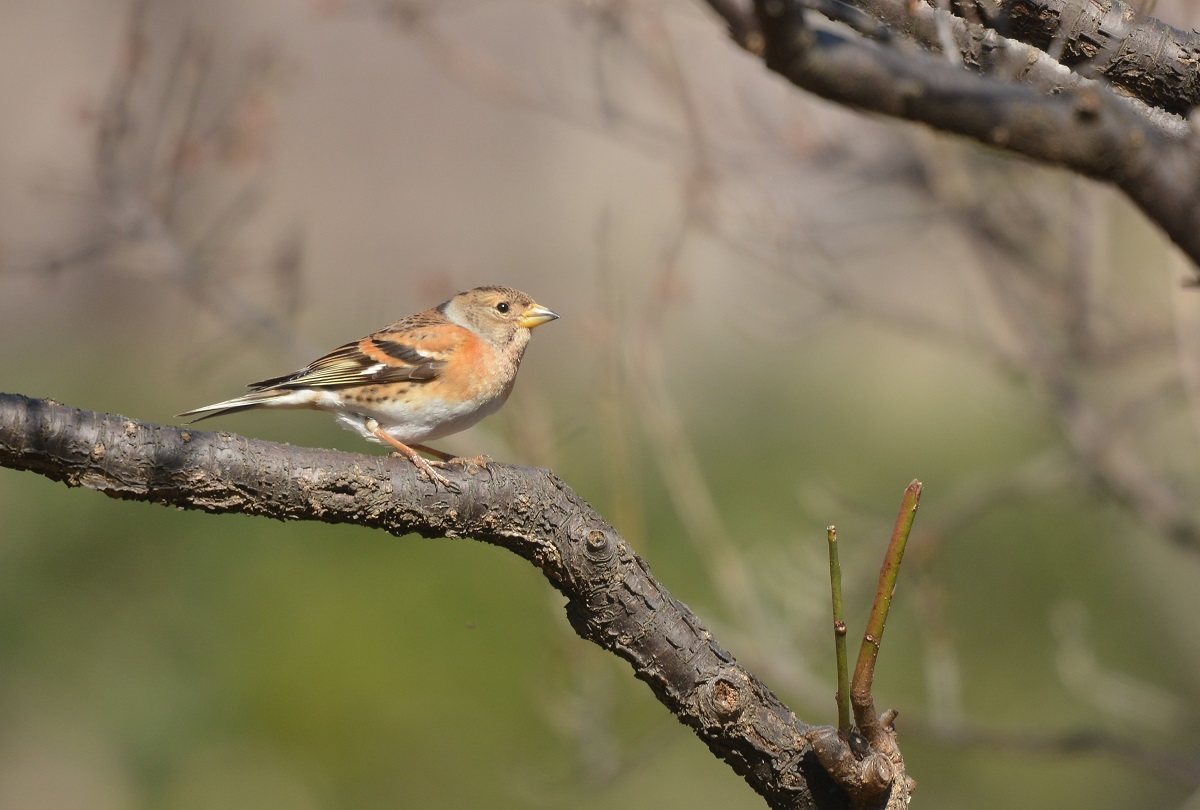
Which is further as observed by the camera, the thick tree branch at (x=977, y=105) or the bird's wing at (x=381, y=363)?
the bird's wing at (x=381, y=363)

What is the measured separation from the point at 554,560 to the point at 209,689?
629 centimetres

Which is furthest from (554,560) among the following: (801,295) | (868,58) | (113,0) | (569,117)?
(113,0)

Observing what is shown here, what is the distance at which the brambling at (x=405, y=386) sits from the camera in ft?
13.9

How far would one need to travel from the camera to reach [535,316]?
489 cm

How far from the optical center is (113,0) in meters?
12.0

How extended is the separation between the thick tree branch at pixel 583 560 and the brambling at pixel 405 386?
4.63 ft

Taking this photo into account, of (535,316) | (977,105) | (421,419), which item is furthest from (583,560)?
(535,316)

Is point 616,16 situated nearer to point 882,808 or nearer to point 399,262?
point 882,808

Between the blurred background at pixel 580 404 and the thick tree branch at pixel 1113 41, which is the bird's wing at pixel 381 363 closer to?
the blurred background at pixel 580 404

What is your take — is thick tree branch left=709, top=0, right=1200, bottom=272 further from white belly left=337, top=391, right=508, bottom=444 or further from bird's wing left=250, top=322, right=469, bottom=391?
bird's wing left=250, top=322, right=469, bottom=391

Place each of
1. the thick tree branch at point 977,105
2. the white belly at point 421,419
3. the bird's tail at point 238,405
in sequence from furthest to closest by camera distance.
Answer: the white belly at point 421,419, the bird's tail at point 238,405, the thick tree branch at point 977,105

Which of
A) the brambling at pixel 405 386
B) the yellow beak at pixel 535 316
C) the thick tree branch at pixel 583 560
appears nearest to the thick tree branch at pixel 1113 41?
the thick tree branch at pixel 583 560

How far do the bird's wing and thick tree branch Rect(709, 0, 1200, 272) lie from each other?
283 cm

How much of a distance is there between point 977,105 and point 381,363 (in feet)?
10.3
